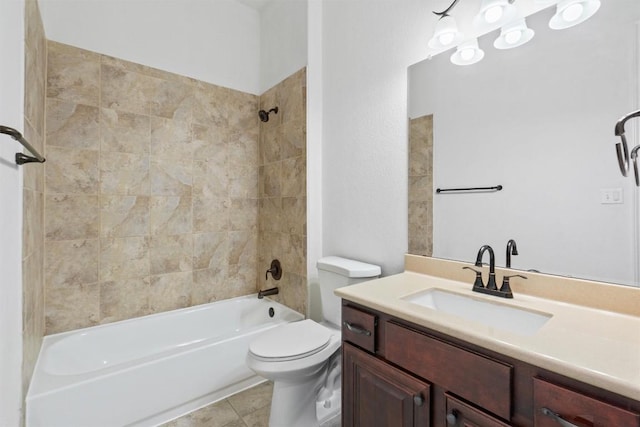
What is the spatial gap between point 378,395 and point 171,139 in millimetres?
2202

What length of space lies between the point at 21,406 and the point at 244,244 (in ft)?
5.38

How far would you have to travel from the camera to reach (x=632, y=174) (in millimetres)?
960

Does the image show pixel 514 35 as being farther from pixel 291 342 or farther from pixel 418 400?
pixel 291 342

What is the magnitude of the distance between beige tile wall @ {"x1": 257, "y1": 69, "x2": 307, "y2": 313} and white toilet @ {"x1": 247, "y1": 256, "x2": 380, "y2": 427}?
0.52 metres

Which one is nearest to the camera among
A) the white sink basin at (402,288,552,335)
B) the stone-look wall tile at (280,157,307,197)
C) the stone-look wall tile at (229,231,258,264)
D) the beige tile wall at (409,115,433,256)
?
the white sink basin at (402,288,552,335)

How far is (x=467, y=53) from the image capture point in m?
1.36

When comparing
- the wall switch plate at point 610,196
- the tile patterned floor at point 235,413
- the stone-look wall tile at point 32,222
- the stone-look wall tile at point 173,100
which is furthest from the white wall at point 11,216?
A: the wall switch plate at point 610,196

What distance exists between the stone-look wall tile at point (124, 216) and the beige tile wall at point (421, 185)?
188cm

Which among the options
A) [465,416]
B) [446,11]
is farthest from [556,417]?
[446,11]

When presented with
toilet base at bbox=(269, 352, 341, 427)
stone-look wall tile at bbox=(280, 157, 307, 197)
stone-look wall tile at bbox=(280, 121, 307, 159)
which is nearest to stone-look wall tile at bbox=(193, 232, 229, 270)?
stone-look wall tile at bbox=(280, 157, 307, 197)

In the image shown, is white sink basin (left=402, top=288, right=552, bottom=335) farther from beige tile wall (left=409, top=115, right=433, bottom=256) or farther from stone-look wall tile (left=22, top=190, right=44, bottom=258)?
stone-look wall tile (left=22, top=190, right=44, bottom=258)

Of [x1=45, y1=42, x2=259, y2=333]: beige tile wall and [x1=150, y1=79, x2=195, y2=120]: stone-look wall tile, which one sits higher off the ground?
[x1=150, y1=79, x2=195, y2=120]: stone-look wall tile

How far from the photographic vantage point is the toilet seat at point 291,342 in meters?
1.40

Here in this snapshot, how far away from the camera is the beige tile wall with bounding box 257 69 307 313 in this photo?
2215 millimetres
